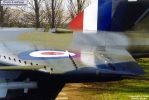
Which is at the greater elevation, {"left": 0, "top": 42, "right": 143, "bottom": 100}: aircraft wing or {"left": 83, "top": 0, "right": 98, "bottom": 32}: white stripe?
{"left": 83, "top": 0, "right": 98, "bottom": 32}: white stripe

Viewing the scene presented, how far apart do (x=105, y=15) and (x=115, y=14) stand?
0.60 feet

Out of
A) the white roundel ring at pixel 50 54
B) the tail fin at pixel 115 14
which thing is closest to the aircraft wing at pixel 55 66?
the white roundel ring at pixel 50 54

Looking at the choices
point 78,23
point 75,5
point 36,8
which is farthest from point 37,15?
point 78,23

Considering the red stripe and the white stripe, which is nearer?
the white stripe

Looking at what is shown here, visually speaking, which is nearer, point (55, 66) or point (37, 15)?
point (55, 66)

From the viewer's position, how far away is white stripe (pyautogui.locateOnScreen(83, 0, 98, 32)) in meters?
7.05

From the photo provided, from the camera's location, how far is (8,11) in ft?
80.3

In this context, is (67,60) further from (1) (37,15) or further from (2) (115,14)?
(1) (37,15)

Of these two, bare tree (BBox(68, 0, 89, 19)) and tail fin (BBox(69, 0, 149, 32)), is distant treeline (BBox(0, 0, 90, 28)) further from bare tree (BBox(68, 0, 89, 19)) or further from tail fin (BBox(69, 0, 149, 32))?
tail fin (BBox(69, 0, 149, 32))

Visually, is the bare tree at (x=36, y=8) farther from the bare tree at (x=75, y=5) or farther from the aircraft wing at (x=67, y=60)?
the aircraft wing at (x=67, y=60)

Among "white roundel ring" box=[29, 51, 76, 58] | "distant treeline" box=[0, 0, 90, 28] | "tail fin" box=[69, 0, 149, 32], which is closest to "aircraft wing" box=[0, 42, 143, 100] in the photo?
"white roundel ring" box=[29, 51, 76, 58]

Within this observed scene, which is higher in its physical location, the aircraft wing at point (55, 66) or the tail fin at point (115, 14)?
the tail fin at point (115, 14)

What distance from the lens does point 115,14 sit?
22.4 ft

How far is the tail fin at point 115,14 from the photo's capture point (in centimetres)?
674
